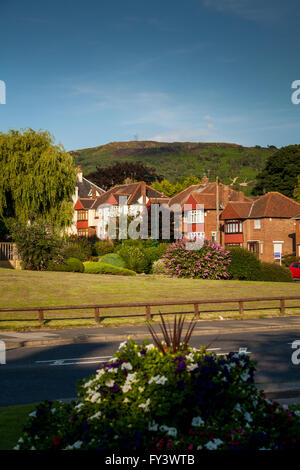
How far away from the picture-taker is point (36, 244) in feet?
140

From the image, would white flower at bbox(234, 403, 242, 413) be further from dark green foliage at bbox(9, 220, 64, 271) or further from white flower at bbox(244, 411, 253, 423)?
dark green foliage at bbox(9, 220, 64, 271)

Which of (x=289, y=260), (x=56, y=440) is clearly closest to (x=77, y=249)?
(x=289, y=260)

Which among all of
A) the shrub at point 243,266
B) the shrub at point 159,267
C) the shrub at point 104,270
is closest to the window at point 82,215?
the shrub at point 159,267

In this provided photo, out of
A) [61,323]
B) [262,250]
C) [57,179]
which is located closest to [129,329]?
[61,323]

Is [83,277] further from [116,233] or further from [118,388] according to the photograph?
[118,388]

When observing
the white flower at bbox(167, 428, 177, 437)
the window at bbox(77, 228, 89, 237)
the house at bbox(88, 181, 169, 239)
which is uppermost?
the house at bbox(88, 181, 169, 239)

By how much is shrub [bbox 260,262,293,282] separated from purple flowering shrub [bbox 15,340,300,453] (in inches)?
1516

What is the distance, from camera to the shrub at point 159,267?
149 ft

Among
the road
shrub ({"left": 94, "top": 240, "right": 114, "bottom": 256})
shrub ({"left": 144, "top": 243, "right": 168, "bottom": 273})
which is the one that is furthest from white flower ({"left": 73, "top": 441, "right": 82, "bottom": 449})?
shrub ({"left": 94, "top": 240, "right": 114, "bottom": 256})

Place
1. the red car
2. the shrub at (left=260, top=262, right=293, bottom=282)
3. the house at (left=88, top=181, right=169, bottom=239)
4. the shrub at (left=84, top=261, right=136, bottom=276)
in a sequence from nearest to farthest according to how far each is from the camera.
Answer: the shrub at (left=260, top=262, right=293, bottom=282), the shrub at (left=84, top=261, right=136, bottom=276), the red car, the house at (left=88, top=181, right=169, bottom=239)

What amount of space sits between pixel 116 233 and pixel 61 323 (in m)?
40.5

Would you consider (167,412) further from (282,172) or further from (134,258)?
(282,172)

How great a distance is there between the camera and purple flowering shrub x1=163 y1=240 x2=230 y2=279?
4191 cm

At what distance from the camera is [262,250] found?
77.4m
